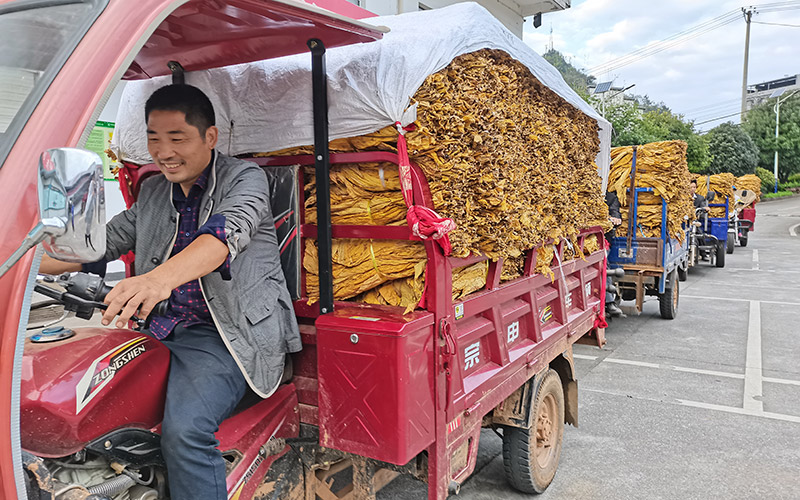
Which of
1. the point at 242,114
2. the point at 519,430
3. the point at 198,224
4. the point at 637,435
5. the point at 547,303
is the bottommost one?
the point at 637,435

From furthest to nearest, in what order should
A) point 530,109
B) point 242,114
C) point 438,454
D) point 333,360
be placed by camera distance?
1. point 530,109
2. point 242,114
3. point 438,454
4. point 333,360

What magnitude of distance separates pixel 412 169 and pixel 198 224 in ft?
2.84

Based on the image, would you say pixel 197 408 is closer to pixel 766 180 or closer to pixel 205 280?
pixel 205 280

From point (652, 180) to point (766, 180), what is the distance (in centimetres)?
4586

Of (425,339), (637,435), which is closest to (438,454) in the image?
(425,339)

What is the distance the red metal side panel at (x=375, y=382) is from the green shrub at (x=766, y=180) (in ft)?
170

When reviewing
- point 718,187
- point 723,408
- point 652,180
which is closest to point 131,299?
point 723,408

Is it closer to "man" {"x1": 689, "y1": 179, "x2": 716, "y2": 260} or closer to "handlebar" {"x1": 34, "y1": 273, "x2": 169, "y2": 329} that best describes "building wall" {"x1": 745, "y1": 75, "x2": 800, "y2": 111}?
"man" {"x1": 689, "y1": 179, "x2": 716, "y2": 260}

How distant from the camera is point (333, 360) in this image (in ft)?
7.16

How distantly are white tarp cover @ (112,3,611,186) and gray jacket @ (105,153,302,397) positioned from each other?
325 mm

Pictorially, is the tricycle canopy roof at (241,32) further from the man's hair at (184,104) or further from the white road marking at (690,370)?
the white road marking at (690,370)

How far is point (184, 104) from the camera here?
7.09 ft

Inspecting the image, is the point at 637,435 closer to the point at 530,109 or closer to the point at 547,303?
the point at 547,303

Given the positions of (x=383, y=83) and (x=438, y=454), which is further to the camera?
(x=438, y=454)
